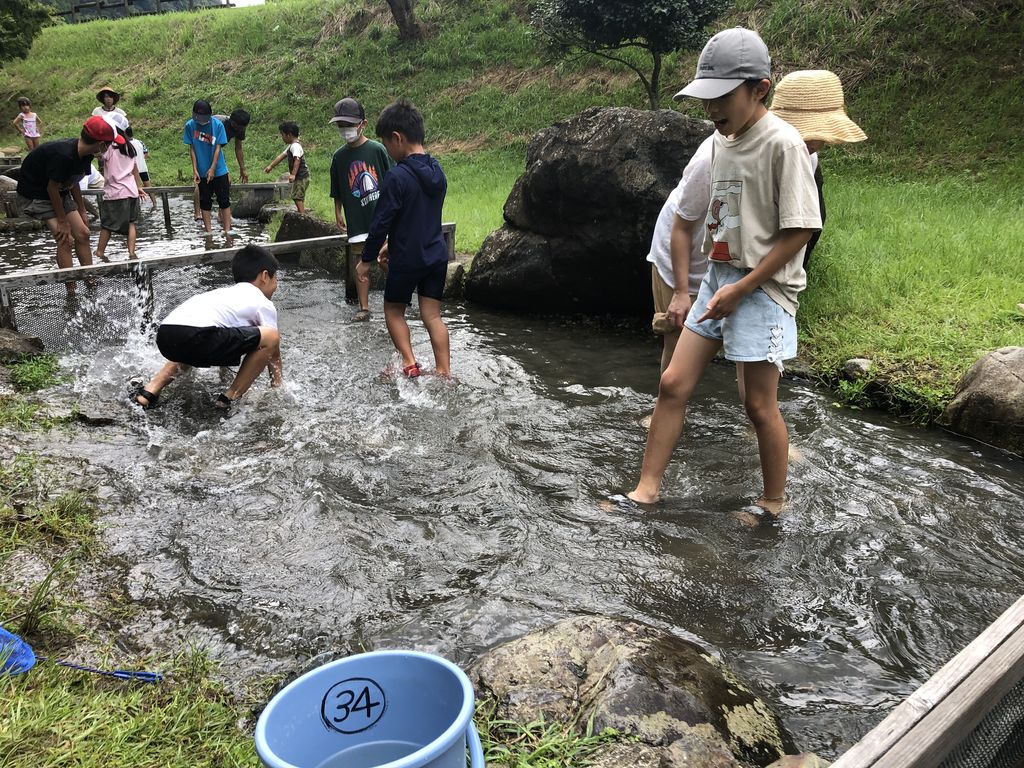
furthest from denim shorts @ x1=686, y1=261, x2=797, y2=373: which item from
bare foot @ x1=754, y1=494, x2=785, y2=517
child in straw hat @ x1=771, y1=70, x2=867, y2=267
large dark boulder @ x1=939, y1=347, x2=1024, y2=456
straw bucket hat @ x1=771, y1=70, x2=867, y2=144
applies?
large dark boulder @ x1=939, y1=347, x2=1024, y2=456

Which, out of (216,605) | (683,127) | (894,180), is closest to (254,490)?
(216,605)

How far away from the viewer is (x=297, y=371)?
5430mm

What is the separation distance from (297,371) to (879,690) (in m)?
4.27

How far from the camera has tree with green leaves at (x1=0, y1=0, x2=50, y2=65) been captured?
22062mm

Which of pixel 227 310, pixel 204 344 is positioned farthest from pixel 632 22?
pixel 204 344

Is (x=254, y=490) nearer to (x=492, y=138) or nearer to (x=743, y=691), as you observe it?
(x=743, y=691)

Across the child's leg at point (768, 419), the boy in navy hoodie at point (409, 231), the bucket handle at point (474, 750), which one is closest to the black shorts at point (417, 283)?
the boy in navy hoodie at point (409, 231)

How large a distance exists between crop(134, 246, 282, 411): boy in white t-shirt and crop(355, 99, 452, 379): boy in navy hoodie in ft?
2.56

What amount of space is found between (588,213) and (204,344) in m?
3.29

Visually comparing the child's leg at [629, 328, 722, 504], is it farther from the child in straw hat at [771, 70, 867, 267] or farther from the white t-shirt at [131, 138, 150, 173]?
the white t-shirt at [131, 138, 150, 173]

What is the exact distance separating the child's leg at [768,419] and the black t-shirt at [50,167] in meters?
6.07

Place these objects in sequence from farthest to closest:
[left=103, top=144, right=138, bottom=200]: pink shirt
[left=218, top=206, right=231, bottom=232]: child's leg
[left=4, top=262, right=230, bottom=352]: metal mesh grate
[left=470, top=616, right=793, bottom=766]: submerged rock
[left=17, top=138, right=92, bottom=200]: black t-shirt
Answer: [left=218, top=206, right=231, bottom=232]: child's leg, [left=103, top=144, right=138, bottom=200]: pink shirt, [left=17, top=138, right=92, bottom=200]: black t-shirt, [left=4, top=262, right=230, bottom=352]: metal mesh grate, [left=470, top=616, right=793, bottom=766]: submerged rock

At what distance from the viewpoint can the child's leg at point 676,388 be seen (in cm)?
314

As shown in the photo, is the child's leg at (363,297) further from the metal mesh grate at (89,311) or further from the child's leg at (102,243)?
the child's leg at (102,243)
